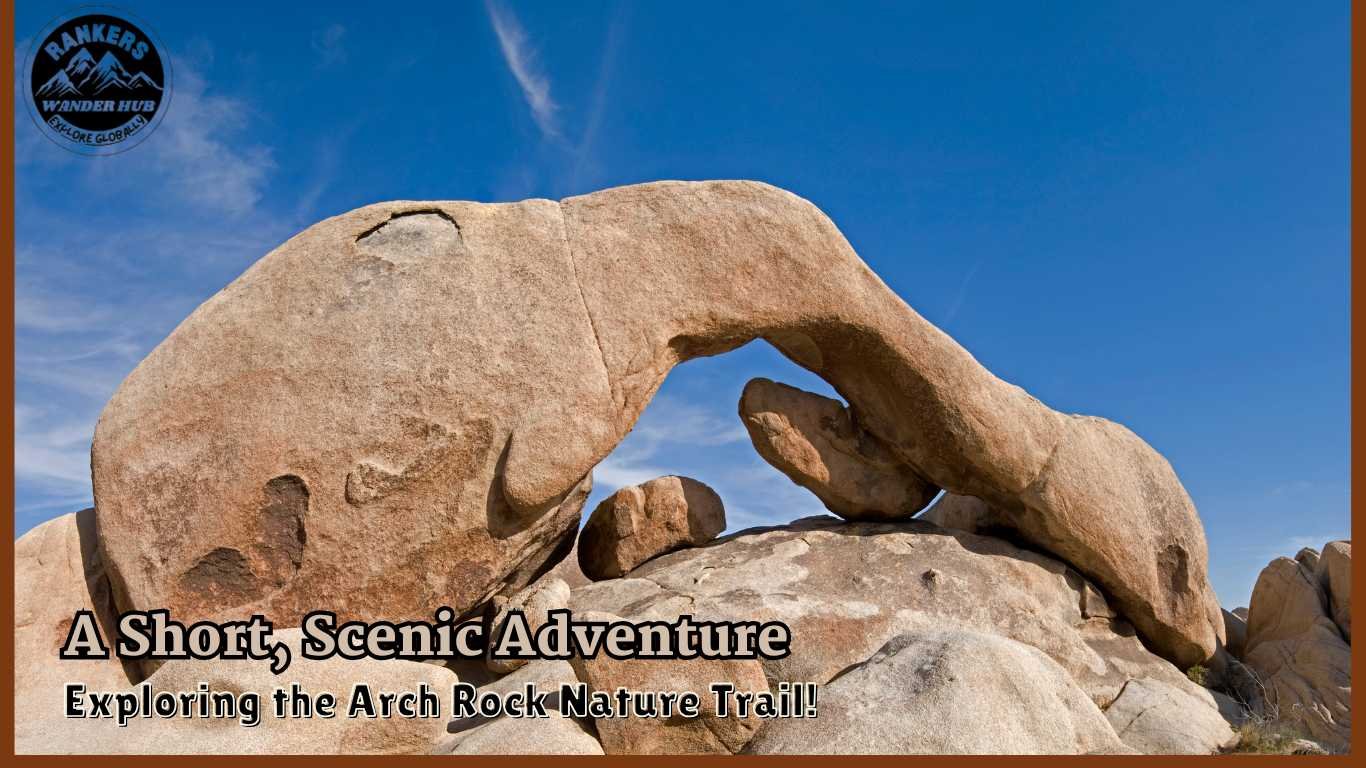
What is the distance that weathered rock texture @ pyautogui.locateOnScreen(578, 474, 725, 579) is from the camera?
33.8 ft

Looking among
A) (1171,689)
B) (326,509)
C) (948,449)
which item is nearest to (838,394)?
(948,449)

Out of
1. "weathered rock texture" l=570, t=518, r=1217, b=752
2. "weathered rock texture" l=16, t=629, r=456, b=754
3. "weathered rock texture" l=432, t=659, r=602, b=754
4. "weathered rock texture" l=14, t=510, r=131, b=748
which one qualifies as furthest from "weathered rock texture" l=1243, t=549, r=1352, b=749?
"weathered rock texture" l=14, t=510, r=131, b=748

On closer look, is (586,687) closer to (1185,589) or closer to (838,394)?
(838,394)

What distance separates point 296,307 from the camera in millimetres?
8625

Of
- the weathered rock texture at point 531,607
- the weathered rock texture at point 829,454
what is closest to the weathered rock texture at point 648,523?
the weathered rock texture at point 829,454

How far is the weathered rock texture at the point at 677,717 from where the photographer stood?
6043 millimetres

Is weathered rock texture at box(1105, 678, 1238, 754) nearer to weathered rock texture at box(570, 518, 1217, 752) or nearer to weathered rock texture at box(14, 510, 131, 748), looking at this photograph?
weathered rock texture at box(570, 518, 1217, 752)

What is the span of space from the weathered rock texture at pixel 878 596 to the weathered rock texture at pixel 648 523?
0.61ft

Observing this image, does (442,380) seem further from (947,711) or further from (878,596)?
(947,711)

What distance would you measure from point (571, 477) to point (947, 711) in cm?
404

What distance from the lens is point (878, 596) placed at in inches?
371

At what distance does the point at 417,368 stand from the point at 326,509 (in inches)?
52.3

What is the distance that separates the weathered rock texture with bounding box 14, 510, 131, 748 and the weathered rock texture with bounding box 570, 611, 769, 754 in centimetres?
406

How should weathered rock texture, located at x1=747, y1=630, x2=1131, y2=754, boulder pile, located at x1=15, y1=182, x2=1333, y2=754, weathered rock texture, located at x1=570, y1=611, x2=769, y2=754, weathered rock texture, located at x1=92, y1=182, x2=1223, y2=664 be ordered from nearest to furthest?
1. weathered rock texture, located at x1=747, y1=630, x2=1131, y2=754
2. weathered rock texture, located at x1=570, y1=611, x2=769, y2=754
3. boulder pile, located at x1=15, y1=182, x2=1333, y2=754
4. weathered rock texture, located at x1=92, y1=182, x2=1223, y2=664
